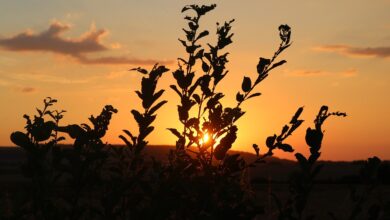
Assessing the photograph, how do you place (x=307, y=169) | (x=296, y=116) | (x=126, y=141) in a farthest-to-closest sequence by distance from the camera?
(x=126, y=141) < (x=296, y=116) < (x=307, y=169)

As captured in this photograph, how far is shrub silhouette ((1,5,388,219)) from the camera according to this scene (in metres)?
2.49

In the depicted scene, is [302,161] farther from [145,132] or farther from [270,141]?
[145,132]

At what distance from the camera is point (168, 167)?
308 centimetres

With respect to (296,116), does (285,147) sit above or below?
below

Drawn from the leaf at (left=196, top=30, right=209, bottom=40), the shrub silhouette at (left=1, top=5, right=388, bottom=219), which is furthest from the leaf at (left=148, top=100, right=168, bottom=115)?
the leaf at (left=196, top=30, right=209, bottom=40)

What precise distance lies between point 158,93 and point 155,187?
1.69ft

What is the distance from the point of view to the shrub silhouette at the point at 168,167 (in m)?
2.49

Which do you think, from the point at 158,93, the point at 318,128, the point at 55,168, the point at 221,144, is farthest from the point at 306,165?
the point at 55,168

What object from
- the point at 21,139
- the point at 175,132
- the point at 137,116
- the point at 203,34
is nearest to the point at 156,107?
the point at 137,116

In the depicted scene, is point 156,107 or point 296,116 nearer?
point 296,116

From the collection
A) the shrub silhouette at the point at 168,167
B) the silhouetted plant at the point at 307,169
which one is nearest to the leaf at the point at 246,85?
the shrub silhouette at the point at 168,167

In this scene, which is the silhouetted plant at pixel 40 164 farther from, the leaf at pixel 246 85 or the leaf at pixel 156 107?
the leaf at pixel 246 85

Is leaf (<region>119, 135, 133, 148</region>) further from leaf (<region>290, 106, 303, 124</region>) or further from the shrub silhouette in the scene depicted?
leaf (<region>290, 106, 303, 124</region>)

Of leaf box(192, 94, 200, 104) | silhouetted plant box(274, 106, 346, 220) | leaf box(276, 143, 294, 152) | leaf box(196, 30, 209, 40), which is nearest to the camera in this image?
silhouetted plant box(274, 106, 346, 220)
